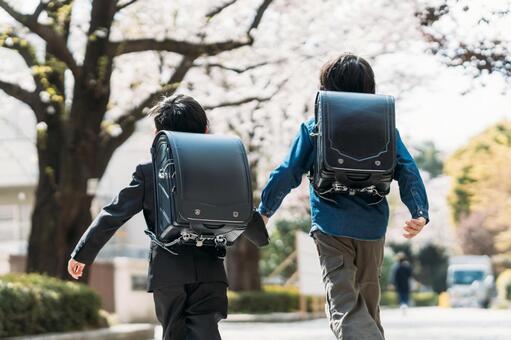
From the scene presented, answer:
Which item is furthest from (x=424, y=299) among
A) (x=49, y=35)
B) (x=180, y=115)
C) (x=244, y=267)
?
(x=180, y=115)

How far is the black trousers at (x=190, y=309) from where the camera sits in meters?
5.28

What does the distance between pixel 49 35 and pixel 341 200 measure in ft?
28.9

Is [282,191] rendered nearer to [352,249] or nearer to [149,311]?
[352,249]

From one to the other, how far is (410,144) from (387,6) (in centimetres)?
1105

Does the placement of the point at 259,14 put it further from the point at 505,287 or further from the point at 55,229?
the point at 505,287

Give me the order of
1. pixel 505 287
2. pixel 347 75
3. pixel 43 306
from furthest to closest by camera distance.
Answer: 1. pixel 505 287
2. pixel 43 306
3. pixel 347 75

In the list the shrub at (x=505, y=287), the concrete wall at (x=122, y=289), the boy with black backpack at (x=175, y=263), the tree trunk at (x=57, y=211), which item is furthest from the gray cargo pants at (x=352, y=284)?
the shrub at (x=505, y=287)

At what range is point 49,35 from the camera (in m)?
13.8

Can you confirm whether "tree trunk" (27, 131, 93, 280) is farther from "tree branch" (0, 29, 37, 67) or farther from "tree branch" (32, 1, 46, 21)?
"tree branch" (32, 1, 46, 21)

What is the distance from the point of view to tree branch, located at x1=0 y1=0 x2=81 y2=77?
1355cm

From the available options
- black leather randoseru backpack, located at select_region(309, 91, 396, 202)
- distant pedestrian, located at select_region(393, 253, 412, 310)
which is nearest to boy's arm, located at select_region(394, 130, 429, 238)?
black leather randoseru backpack, located at select_region(309, 91, 396, 202)

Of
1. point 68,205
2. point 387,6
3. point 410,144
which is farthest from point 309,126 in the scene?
point 410,144

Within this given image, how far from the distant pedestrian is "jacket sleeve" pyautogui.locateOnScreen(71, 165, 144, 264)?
2216 cm

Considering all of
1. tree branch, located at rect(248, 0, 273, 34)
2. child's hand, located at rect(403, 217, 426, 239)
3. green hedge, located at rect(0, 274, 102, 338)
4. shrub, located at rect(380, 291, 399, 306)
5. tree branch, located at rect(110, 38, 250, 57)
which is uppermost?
tree branch, located at rect(248, 0, 273, 34)
